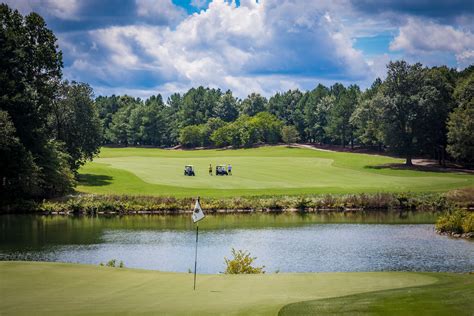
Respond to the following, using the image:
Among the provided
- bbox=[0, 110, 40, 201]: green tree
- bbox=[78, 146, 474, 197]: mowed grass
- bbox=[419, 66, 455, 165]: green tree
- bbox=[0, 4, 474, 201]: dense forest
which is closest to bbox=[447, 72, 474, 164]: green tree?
bbox=[0, 4, 474, 201]: dense forest

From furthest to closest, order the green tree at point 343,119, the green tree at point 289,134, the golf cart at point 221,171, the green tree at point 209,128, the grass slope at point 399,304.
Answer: the green tree at point 209,128 → the green tree at point 289,134 → the green tree at point 343,119 → the golf cart at point 221,171 → the grass slope at point 399,304

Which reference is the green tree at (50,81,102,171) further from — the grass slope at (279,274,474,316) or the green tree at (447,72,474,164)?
the grass slope at (279,274,474,316)

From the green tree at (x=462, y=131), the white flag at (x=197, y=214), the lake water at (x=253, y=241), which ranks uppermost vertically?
the green tree at (x=462, y=131)

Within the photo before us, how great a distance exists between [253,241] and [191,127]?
146m

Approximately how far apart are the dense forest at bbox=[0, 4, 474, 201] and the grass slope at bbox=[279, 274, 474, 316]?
44.7 meters

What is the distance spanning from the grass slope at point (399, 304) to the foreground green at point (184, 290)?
4cm

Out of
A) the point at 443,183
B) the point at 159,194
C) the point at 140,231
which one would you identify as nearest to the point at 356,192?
the point at 443,183

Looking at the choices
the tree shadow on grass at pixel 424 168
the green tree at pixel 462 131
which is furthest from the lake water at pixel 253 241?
the tree shadow on grass at pixel 424 168

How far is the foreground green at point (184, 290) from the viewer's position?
49.7ft

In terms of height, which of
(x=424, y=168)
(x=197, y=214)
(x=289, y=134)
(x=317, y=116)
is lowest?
(x=424, y=168)

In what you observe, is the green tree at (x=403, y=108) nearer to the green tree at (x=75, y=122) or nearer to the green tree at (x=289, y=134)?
the green tree at (x=75, y=122)

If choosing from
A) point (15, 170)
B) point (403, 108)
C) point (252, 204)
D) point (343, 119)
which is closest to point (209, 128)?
point (343, 119)

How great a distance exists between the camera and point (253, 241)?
40.8m

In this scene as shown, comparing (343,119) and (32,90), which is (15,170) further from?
(343,119)
